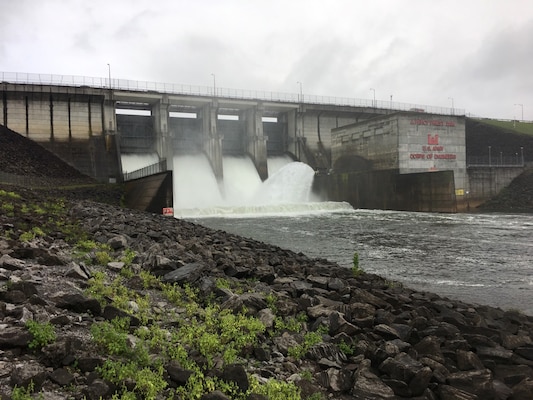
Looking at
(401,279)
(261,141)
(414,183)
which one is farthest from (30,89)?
(401,279)

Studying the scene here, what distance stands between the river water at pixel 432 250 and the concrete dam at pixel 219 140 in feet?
34.1

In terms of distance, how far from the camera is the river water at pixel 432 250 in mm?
9484

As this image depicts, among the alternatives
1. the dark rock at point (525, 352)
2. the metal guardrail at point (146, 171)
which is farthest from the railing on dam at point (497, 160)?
the dark rock at point (525, 352)

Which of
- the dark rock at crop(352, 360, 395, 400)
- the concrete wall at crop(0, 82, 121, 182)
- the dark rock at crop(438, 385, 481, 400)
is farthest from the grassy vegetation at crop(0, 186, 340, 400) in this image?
the concrete wall at crop(0, 82, 121, 182)

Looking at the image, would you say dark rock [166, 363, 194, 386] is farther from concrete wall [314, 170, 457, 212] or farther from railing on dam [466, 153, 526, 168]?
railing on dam [466, 153, 526, 168]

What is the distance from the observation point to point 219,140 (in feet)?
133

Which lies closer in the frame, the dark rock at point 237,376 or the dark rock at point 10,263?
the dark rock at point 237,376

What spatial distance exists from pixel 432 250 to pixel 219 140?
95.4ft

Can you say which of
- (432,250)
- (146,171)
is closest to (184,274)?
(432,250)

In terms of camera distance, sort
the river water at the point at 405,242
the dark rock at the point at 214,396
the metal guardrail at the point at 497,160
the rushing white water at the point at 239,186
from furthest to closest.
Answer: the metal guardrail at the point at 497,160 < the rushing white water at the point at 239,186 < the river water at the point at 405,242 < the dark rock at the point at 214,396

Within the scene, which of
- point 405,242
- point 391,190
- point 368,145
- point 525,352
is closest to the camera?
point 525,352

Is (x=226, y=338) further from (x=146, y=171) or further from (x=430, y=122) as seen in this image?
(x=430, y=122)

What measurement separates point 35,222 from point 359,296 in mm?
8019

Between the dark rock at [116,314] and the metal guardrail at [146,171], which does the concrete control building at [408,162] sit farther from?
the dark rock at [116,314]
